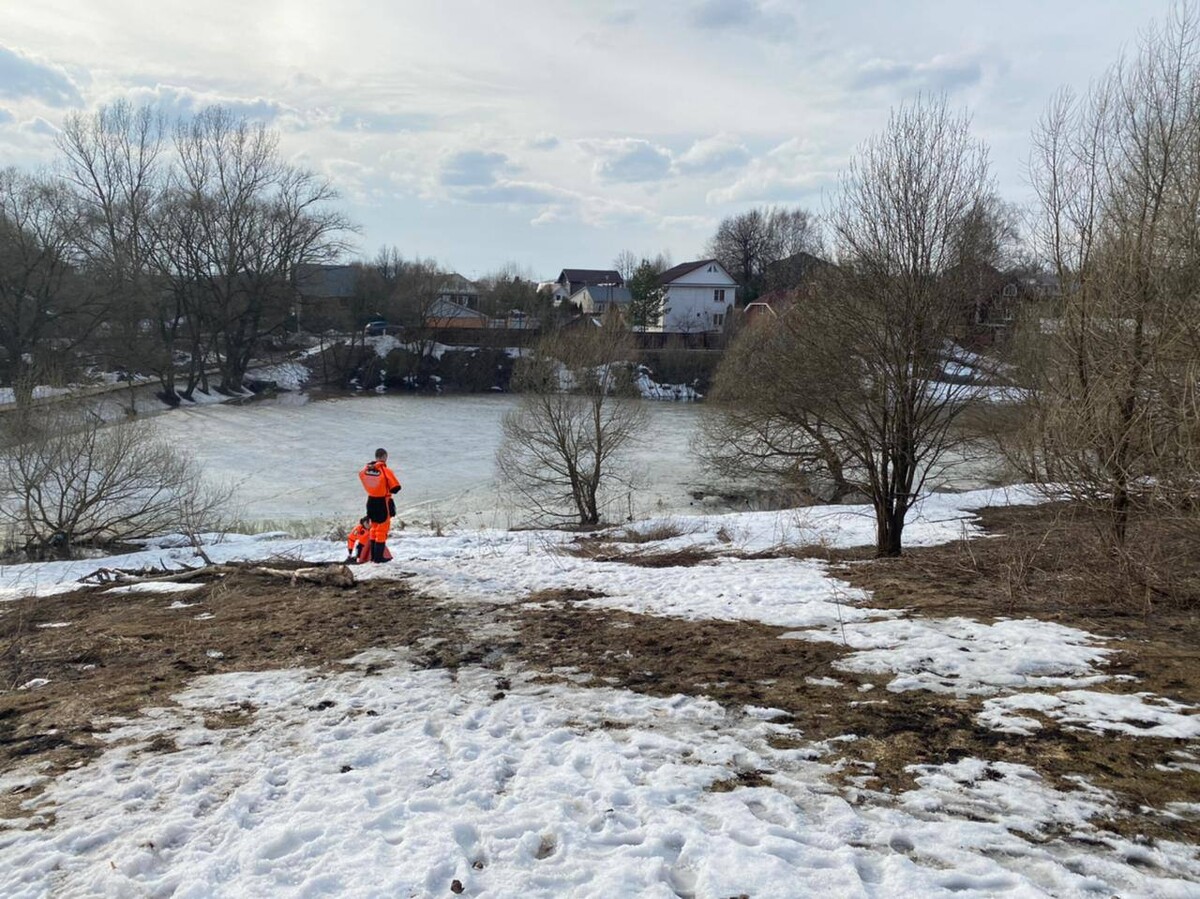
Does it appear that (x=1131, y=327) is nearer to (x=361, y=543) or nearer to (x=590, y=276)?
(x=361, y=543)

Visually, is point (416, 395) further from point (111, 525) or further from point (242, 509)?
point (111, 525)

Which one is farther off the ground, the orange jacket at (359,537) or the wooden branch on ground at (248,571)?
the orange jacket at (359,537)

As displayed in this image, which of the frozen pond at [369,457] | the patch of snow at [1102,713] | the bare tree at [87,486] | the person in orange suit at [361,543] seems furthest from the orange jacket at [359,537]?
the patch of snow at [1102,713]

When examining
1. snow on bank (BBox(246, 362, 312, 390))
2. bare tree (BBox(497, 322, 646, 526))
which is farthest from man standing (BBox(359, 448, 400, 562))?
snow on bank (BBox(246, 362, 312, 390))

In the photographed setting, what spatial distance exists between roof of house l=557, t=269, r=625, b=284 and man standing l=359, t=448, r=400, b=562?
8747cm

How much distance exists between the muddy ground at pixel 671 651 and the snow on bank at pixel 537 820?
9.0 inches

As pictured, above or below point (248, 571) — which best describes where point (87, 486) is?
above

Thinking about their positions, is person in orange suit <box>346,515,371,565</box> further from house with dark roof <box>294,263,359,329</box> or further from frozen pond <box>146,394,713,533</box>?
house with dark roof <box>294,263,359,329</box>

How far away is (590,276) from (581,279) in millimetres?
1400

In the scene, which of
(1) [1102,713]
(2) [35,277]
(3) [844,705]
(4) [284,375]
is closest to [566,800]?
(3) [844,705]

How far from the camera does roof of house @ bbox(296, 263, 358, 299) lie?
5406 centimetres

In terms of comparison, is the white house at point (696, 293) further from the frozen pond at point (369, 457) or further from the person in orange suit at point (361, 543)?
the person in orange suit at point (361, 543)

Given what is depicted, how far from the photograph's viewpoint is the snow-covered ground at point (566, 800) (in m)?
3.19

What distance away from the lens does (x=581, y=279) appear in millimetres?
99750
